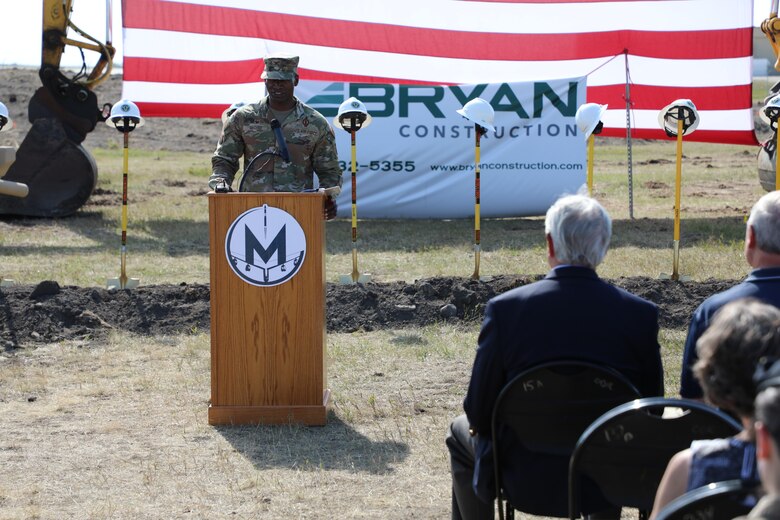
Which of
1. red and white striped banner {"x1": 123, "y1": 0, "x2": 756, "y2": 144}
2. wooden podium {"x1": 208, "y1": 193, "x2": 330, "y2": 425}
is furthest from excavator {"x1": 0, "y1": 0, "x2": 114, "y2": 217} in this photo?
wooden podium {"x1": 208, "y1": 193, "x2": 330, "y2": 425}

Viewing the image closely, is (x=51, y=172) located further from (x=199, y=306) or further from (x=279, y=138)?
(x=279, y=138)

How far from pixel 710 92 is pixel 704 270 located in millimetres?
6666

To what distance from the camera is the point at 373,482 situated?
5344mm

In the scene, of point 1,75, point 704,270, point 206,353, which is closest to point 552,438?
point 206,353

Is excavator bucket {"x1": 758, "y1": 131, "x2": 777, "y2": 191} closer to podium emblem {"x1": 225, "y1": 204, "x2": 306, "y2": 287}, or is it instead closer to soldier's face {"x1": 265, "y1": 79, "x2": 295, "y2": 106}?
soldier's face {"x1": 265, "y1": 79, "x2": 295, "y2": 106}

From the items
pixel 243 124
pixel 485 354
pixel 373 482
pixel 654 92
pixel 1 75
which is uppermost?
pixel 1 75

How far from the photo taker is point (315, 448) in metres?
5.86

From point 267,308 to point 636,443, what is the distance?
3271mm

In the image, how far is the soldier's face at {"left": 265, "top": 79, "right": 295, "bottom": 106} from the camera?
6.99 metres

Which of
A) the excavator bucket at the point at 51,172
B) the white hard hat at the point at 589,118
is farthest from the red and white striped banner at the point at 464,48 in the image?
the white hard hat at the point at 589,118

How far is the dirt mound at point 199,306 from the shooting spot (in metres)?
8.76

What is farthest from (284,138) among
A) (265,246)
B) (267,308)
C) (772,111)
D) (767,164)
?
(767,164)

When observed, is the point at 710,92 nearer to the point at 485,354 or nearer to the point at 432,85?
the point at 432,85

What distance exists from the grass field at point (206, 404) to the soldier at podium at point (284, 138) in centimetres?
130
